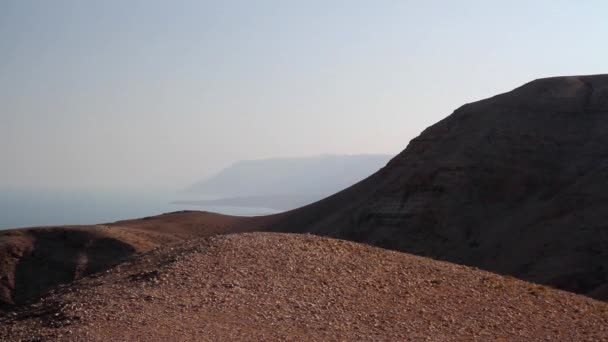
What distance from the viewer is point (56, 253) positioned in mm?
36500

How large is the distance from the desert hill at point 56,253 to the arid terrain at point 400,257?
102 millimetres

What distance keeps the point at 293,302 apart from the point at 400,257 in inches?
181

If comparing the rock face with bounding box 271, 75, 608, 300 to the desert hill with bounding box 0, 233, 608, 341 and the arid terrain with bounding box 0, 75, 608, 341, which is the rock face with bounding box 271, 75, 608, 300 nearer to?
the arid terrain with bounding box 0, 75, 608, 341

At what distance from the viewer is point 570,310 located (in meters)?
14.7

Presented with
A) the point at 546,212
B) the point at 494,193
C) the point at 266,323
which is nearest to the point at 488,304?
the point at 266,323

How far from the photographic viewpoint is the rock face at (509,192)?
1122 inches

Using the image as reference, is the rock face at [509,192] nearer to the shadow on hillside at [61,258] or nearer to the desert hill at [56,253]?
the desert hill at [56,253]

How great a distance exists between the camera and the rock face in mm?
28500

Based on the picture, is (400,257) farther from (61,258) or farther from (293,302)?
(61,258)

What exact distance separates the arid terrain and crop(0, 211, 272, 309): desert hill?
0.10 metres

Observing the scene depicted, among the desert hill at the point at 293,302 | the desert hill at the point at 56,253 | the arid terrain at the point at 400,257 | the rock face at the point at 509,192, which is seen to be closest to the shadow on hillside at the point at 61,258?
the desert hill at the point at 56,253

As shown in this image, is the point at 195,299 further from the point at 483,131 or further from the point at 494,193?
the point at 483,131

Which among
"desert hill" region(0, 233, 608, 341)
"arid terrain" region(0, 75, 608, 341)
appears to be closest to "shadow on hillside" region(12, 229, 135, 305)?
"arid terrain" region(0, 75, 608, 341)

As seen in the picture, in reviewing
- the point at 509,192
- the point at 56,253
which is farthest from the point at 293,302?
the point at 56,253
